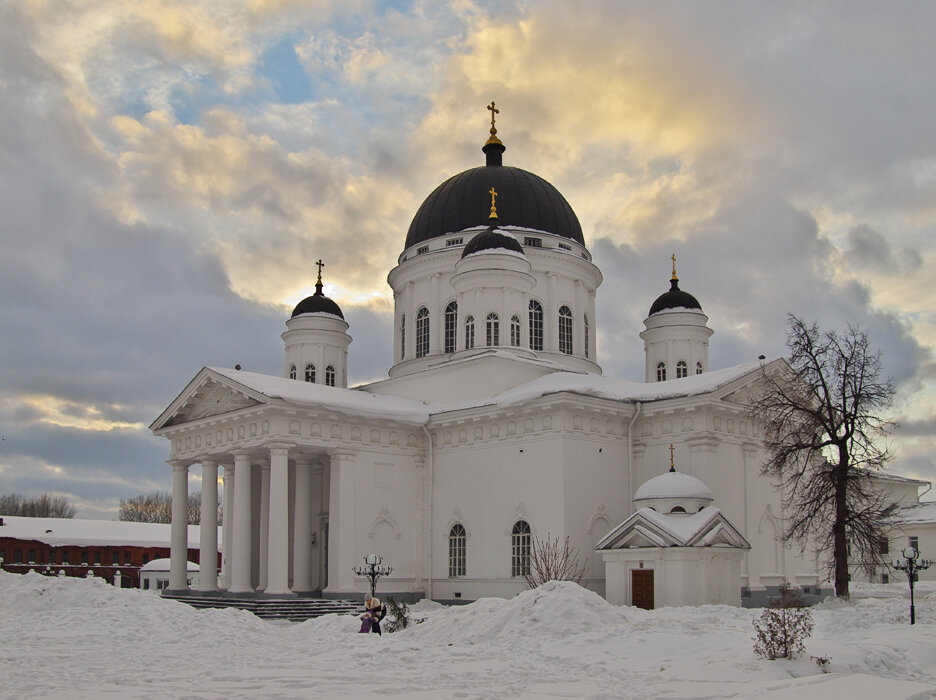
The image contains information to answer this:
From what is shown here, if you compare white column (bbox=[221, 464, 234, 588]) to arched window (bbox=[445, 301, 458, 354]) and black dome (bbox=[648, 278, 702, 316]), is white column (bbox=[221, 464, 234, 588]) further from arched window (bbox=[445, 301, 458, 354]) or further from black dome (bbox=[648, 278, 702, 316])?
black dome (bbox=[648, 278, 702, 316])

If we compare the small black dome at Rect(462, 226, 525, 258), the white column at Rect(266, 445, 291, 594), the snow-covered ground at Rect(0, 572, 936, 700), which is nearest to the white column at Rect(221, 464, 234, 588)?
the white column at Rect(266, 445, 291, 594)

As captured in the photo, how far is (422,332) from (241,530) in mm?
11442

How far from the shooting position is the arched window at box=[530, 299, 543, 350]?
36469 millimetres

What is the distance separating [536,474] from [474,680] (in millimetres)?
16086

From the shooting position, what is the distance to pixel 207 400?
107ft

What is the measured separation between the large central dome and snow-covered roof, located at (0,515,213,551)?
3069 cm

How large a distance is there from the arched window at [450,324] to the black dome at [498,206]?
130 inches

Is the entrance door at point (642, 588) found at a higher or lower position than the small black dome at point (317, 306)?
lower

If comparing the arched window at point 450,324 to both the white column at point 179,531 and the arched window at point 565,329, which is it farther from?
the white column at point 179,531

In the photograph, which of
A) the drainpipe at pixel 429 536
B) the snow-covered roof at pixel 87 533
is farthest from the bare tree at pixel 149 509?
the drainpipe at pixel 429 536

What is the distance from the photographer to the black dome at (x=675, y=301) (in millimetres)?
39312

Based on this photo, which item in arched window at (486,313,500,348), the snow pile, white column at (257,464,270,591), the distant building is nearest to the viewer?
the snow pile

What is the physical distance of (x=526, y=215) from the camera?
125 ft

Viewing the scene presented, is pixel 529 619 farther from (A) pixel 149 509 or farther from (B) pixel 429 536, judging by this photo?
(A) pixel 149 509
